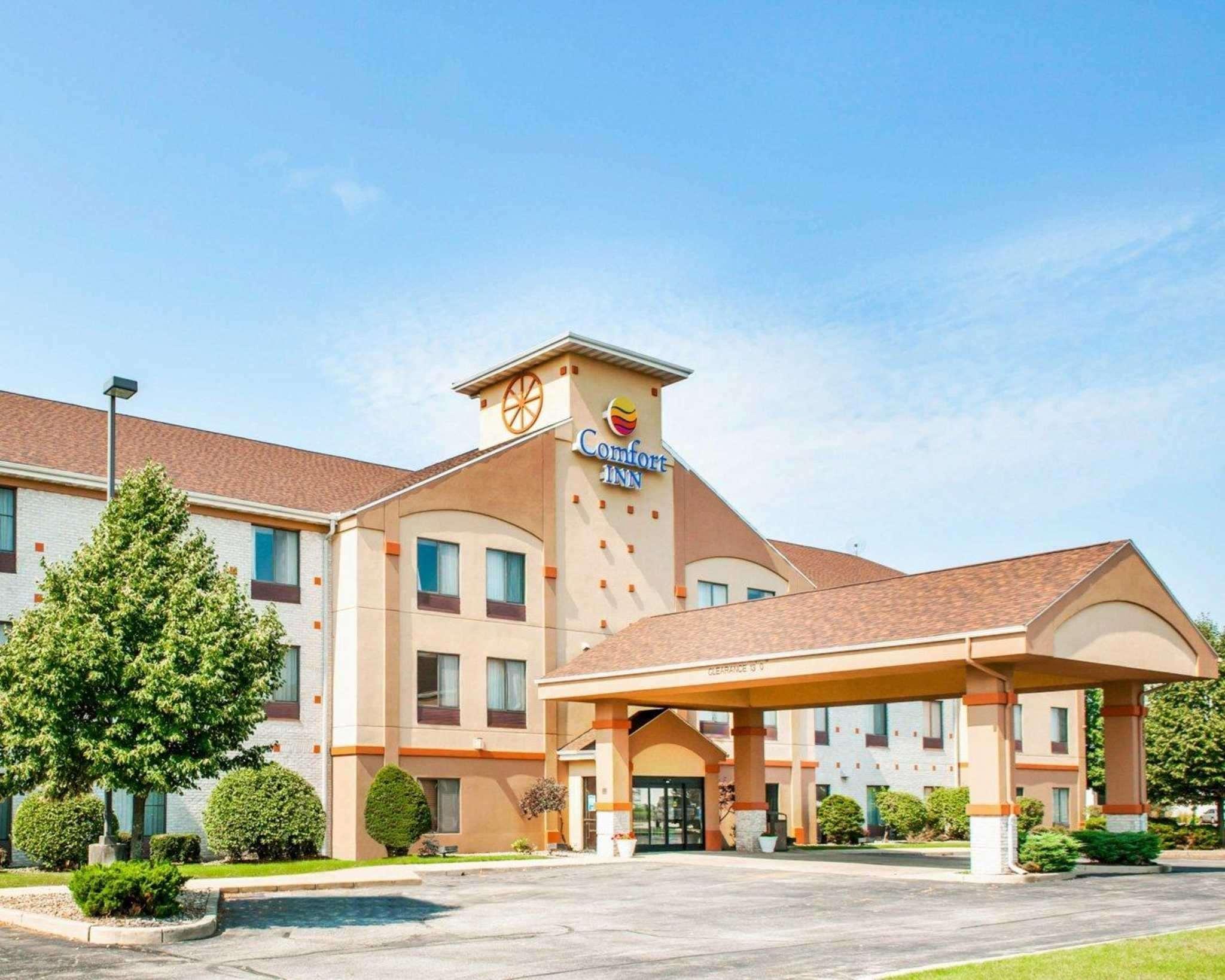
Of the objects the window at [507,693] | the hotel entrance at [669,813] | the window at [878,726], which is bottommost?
the hotel entrance at [669,813]

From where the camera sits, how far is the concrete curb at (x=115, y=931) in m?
17.7

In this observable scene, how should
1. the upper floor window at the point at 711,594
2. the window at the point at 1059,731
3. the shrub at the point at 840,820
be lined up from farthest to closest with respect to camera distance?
the window at the point at 1059,731
the shrub at the point at 840,820
the upper floor window at the point at 711,594

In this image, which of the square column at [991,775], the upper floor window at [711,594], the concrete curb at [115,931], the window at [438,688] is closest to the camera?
the concrete curb at [115,931]

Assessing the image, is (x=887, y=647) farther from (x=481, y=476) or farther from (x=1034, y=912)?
(x=481, y=476)

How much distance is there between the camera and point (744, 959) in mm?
16219

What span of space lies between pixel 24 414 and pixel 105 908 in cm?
1989

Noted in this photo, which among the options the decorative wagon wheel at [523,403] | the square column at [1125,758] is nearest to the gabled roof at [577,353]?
the decorative wagon wheel at [523,403]

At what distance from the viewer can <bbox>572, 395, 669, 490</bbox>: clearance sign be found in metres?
41.7

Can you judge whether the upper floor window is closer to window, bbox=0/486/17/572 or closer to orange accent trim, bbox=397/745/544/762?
orange accent trim, bbox=397/745/544/762

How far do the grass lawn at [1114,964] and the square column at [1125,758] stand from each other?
53.9ft

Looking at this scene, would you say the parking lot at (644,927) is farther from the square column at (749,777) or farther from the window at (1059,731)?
the window at (1059,731)

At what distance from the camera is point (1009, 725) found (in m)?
28.1

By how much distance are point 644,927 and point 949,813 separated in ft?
108

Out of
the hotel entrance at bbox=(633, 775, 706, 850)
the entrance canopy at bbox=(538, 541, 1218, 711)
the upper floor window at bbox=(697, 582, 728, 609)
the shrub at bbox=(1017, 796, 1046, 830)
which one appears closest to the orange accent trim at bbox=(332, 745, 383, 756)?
Result: the entrance canopy at bbox=(538, 541, 1218, 711)
